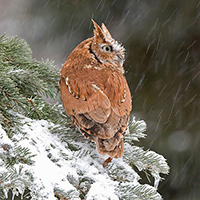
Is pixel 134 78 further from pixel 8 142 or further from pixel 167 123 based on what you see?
pixel 8 142

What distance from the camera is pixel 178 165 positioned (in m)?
5.06

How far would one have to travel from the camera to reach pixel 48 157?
1.72 meters

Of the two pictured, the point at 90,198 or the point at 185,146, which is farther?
the point at 185,146

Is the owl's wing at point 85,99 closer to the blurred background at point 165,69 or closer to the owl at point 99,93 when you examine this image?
the owl at point 99,93

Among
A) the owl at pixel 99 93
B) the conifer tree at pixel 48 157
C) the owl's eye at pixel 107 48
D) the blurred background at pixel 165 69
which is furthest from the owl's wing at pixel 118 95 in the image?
the blurred background at pixel 165 69

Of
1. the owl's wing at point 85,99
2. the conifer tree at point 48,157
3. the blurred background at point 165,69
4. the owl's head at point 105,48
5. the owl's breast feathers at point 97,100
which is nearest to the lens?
the conifer tree at point 48,157

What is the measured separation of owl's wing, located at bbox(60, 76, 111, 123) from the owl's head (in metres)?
0.36

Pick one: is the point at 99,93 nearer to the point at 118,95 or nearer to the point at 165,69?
the point at 118,95

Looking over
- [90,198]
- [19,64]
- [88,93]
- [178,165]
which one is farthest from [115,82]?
[178,165]

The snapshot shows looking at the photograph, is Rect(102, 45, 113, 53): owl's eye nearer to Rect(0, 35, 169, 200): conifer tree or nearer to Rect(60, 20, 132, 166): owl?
Rect(60, 20, 132, 166): owl

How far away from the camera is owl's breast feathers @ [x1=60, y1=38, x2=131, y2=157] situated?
202 cm

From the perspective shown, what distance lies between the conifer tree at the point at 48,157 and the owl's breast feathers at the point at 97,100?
0.08 meters

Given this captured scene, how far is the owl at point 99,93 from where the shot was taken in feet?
6.63

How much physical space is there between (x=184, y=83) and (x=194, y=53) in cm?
48
